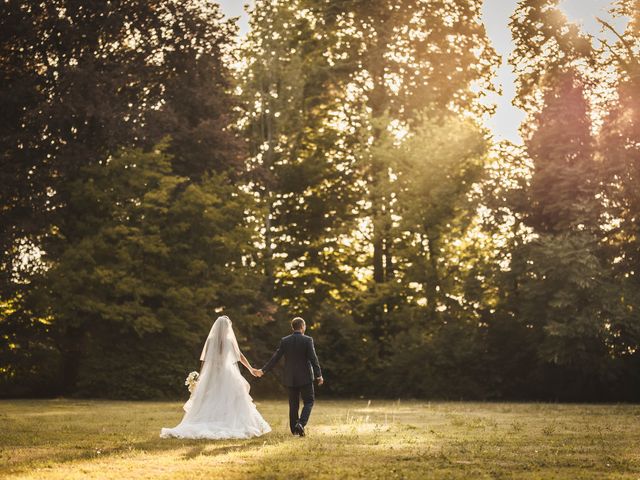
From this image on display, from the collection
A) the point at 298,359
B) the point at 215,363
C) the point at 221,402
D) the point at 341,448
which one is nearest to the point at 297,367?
the point at 298,359

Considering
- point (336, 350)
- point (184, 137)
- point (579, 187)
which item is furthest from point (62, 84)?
point (579, 187)

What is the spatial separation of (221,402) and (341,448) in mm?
3533

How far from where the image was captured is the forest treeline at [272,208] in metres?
32.2

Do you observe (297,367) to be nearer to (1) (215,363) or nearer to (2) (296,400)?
(2) (296,400)

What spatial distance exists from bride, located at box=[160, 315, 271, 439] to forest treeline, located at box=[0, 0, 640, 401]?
14303 millimetres

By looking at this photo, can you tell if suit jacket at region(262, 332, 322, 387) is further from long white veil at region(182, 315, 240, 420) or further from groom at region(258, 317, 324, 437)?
long white veil at region(182, 315, 240, 420)

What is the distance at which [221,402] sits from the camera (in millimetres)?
17594

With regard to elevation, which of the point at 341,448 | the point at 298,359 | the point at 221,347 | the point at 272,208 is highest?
the point at 272,208

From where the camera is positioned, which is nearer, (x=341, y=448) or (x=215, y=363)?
(x=341, y=448)

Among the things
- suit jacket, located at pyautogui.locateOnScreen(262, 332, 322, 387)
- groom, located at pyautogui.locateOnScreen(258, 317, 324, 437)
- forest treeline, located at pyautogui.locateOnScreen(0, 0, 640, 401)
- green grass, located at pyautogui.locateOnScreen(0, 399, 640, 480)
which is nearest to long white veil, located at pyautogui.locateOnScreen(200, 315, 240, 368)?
groom, located at pyautogui.locateOnScreen(258, 317, 324, 437)

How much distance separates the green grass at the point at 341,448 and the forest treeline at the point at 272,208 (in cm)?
983

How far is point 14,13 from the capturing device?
107 feet

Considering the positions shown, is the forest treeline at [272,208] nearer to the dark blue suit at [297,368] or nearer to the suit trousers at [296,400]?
the dark blue suit at [297,368]

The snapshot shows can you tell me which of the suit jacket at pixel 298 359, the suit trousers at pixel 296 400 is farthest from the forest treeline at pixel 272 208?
the suit trousers at pixel 296 400
